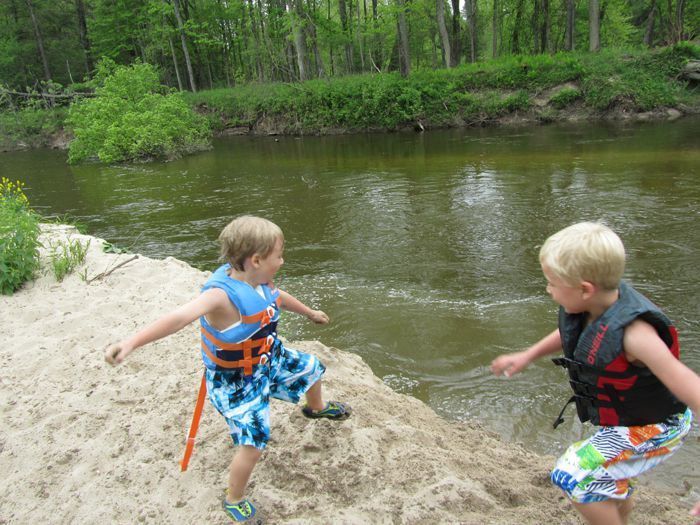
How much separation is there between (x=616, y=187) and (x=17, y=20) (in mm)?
45793

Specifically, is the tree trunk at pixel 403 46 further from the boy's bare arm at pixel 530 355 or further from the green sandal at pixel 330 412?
the boy's bare arm at pixel 530 355

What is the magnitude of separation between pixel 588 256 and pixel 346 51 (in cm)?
3774

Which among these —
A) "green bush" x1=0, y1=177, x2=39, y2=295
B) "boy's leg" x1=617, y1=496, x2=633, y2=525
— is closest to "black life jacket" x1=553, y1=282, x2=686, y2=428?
"boy's leg" x1=617, y1=496, x2=633, y2=525

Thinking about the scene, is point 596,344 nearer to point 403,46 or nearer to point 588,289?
point 588,289

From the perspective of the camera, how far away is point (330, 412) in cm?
312

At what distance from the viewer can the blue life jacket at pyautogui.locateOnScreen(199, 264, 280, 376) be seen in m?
2.44

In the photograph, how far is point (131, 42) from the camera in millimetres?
41469

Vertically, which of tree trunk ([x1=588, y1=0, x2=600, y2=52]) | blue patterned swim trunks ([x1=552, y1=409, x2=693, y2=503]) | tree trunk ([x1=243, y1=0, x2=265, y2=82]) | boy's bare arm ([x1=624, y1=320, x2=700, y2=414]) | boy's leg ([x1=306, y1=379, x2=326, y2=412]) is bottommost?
boy's leg ([x1=306, y1=379, x2=326, y2=412])

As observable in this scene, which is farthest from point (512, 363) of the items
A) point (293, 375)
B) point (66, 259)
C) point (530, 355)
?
point (66, 259)

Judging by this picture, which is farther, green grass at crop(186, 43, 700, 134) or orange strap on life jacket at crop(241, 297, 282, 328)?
green grass at crop(186, 43, 700, 134)

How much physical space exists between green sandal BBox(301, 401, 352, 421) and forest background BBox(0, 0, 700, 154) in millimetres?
20765

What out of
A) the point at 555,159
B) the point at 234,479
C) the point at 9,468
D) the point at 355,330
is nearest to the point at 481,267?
the point at 355,330

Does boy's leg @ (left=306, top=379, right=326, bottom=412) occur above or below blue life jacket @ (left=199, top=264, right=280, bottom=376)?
below

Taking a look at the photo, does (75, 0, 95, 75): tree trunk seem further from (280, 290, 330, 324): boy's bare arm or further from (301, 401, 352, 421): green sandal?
(301, 401, 352, 421): green sandal
